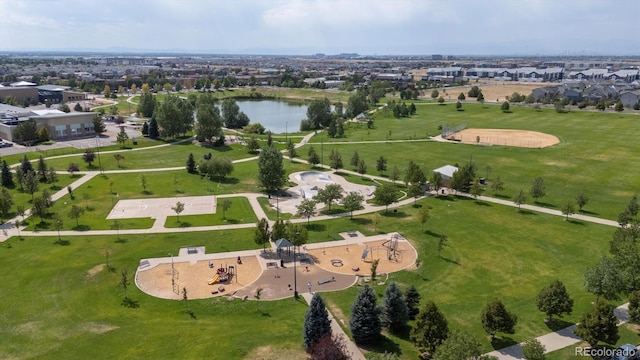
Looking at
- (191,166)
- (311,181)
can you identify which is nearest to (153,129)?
(191,166)

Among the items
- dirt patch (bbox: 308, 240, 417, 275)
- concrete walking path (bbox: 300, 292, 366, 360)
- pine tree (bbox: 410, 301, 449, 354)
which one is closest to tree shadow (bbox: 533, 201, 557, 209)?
dirt patch (bbox: 308, 240, 417, 275)

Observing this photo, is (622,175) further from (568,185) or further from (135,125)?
(135,125)

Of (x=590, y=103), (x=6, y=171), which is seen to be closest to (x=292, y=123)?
(x=6, y=171)

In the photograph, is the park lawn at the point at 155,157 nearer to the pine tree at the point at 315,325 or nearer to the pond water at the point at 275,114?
the pond water at the point at 275,114

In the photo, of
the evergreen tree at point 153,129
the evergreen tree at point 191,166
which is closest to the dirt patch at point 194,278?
the evergreen tree at point 191,166

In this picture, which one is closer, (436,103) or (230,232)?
(230,232)

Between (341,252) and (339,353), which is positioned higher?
(339,353)
